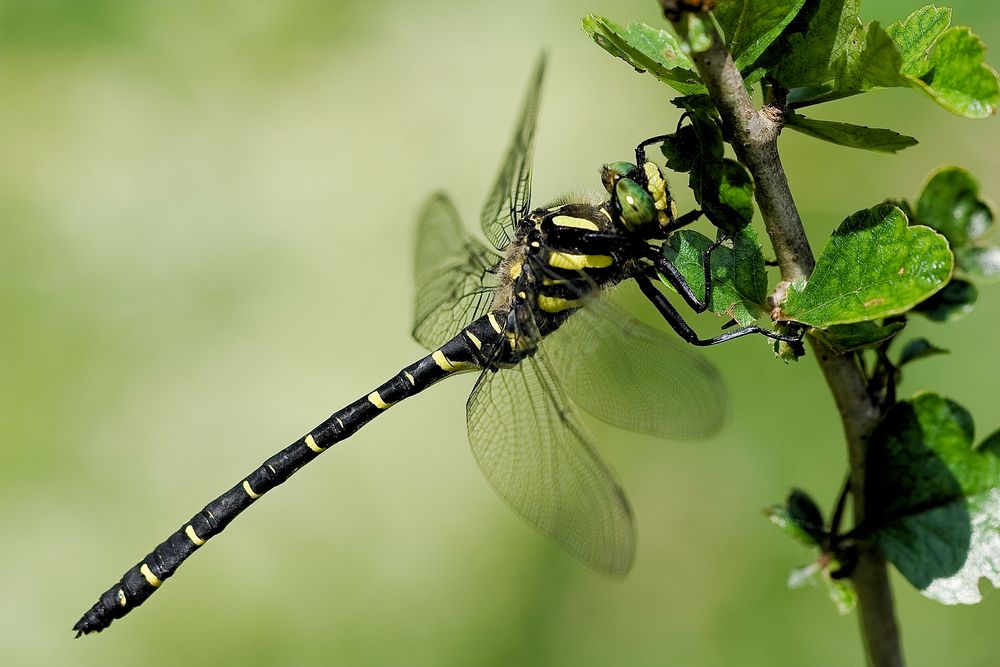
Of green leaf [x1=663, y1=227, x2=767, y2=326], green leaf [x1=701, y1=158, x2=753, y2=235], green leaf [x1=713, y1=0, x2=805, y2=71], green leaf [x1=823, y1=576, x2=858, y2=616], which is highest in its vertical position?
green leaf [x1=713, y1=0, x2=805, y2=71]

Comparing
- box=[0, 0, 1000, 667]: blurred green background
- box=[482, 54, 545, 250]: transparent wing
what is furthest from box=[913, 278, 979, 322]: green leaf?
box=[0, 0, 1000, 667]: blurred green background

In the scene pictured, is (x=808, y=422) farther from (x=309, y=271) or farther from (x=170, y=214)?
(x=170, y=214)

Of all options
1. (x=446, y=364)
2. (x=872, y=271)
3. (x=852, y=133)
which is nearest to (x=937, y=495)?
(x=872, y=271)

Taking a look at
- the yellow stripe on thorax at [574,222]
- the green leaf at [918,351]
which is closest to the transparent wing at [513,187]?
the yellow stripe on thorax at [574,222]

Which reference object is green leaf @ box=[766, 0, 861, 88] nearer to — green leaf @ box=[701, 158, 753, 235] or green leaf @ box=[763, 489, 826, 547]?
green leaf @ box=[701, 158, 753, 235]

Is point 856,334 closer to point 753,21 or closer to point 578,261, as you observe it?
point 753,21
